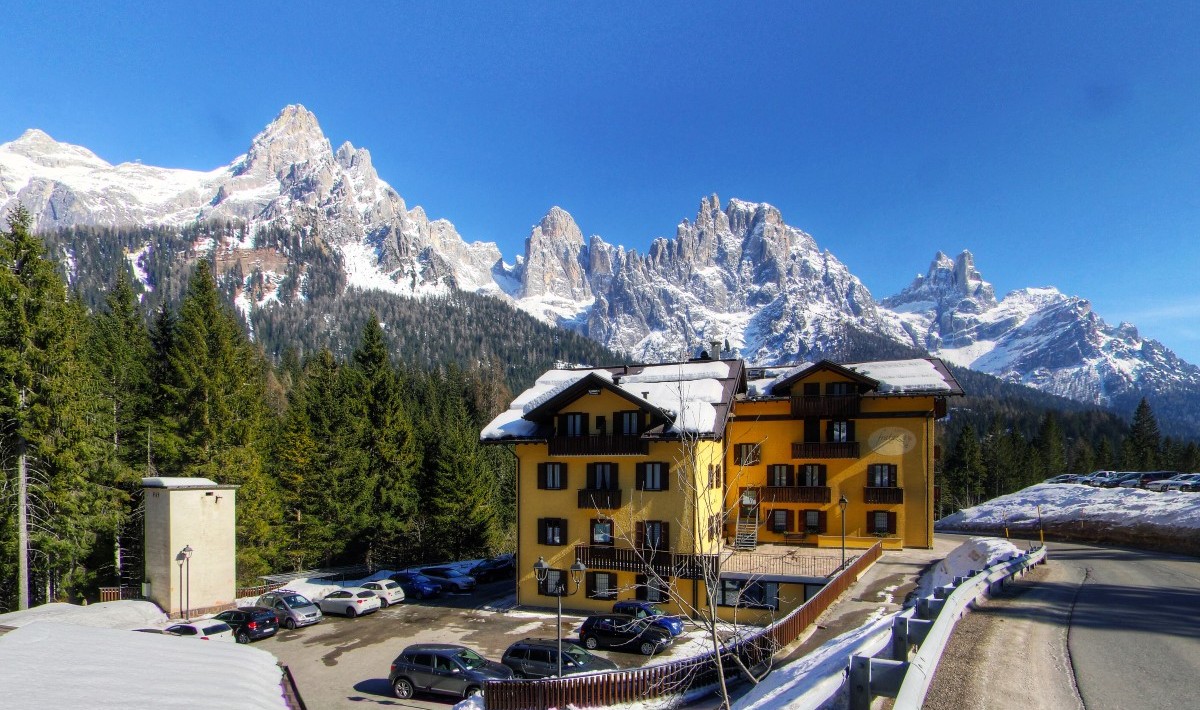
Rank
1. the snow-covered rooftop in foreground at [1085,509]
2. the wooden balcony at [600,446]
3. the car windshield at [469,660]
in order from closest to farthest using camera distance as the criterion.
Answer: the car windshield at [469,660] < the wooden balcony at [600,446] < the snow-covered rooftop in foreground at [1085,509]

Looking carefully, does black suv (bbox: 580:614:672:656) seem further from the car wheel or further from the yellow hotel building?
the car wheel

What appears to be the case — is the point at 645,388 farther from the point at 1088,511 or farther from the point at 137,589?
the point at 1088,511

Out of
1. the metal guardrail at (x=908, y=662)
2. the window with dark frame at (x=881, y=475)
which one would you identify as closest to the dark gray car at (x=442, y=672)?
the metal guardrail at (x=908, y=662)

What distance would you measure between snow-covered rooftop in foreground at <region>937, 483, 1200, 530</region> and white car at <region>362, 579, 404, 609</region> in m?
45.7

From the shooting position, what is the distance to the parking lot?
74.2 ft

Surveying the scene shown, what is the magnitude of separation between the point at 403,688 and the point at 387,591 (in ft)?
47.9

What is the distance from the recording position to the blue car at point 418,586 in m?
37.3

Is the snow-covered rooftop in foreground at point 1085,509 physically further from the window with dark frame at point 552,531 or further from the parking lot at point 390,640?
A: the window with dark frame at point 552,531

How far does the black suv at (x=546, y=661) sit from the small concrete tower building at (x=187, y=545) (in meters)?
18.7

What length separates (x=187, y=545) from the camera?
31.0 m

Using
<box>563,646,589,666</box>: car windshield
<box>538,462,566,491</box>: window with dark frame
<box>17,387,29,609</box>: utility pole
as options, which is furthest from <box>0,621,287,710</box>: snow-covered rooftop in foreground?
<box>538,462,566,491</box>: window with dark frame

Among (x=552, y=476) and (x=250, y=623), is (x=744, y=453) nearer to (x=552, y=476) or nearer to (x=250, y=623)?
(x=552, y=476)

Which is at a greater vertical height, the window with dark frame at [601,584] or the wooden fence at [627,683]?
the wooden fence at [627,683]

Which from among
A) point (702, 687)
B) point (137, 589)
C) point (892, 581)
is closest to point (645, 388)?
point (892, 581)
